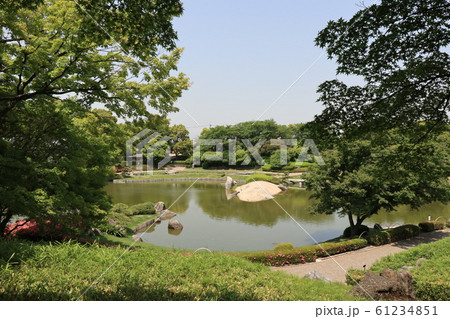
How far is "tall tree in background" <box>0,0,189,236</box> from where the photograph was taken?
6596mm

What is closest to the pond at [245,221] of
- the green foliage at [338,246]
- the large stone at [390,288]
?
the green foliage at [338,246]

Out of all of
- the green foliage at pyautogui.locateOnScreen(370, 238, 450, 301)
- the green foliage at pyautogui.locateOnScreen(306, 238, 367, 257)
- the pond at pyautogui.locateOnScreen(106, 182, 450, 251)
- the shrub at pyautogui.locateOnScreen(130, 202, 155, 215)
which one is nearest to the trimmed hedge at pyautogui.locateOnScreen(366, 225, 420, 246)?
the green foliage at pyautogui.locateOnScreen(306, 238, 367, 257)

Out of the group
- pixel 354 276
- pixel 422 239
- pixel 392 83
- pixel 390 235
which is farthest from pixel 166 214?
pixel 392 83

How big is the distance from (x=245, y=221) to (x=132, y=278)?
14.4 metres

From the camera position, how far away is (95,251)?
23.1 feet

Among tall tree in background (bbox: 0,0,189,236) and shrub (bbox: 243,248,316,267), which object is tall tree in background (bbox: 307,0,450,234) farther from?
shrub (bbox: 243,248,316,267)

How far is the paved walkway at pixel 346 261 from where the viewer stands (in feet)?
35.2

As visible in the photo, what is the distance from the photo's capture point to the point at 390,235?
1461 cm

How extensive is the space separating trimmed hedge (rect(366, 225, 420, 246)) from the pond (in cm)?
283

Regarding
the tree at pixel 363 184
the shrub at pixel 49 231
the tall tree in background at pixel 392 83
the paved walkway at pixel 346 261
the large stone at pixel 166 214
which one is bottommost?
the paved walkway at pixel 346 261

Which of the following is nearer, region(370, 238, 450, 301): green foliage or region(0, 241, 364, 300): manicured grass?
region(0, 241, 364, 300): manicured grass

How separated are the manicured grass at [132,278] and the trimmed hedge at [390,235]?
9.10 meters

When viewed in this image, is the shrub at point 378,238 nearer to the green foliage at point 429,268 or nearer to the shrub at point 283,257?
the green foliage at point 429,268

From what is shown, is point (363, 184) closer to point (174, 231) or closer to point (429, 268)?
point (429, 268)
